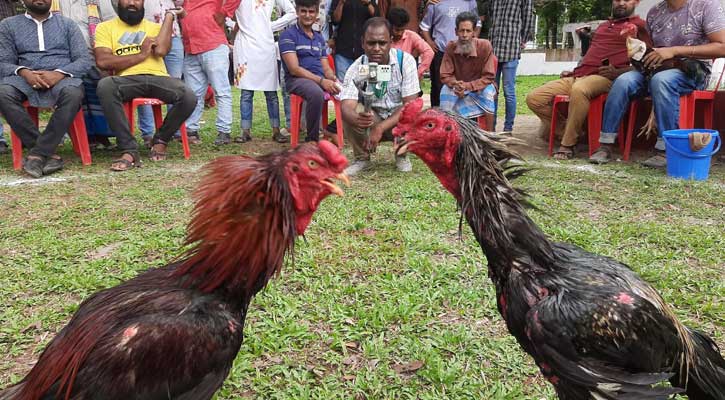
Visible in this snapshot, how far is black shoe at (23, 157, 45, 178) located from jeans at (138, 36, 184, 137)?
1.72m

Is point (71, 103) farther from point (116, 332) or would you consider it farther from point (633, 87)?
point (633, 87)

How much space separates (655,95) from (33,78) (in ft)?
23.5

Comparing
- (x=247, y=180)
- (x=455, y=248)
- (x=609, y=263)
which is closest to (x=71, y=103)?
(x=455, y=248)

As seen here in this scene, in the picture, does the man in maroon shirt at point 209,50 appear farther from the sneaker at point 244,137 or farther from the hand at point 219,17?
the sneaker at point 244,137

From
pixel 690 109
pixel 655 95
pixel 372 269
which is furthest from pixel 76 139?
pixel 690 109

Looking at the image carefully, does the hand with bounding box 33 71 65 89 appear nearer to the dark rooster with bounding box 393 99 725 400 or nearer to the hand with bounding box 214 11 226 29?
the hand with bounding box 214 11 226 29

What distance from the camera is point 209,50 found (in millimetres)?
7172

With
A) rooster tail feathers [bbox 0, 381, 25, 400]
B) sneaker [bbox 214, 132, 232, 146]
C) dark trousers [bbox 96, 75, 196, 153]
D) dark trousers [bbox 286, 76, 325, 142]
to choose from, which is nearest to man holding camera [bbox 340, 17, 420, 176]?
dark trousers [bbox 286, 76, 325, 142]

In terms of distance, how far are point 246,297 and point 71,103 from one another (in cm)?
513

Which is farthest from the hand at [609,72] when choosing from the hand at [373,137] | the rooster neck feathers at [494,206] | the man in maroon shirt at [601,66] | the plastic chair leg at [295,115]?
the rooster neck feathers at [494,206]

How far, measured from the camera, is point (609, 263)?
2047 mm

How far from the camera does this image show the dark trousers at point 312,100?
675 centimetres

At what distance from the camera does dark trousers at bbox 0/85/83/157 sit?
225 inches

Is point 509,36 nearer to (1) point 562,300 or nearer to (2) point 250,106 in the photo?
(2) point 250,106
